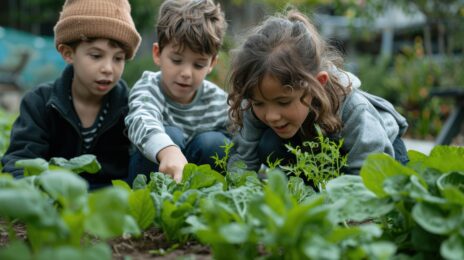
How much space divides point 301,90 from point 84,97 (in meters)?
1.41

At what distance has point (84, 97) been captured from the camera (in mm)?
3451

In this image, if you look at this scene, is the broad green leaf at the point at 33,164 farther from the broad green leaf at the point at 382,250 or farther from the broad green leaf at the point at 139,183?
the broad green leaf at the point at 382,250

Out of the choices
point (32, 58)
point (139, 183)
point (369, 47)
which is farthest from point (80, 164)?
point (369, 47)

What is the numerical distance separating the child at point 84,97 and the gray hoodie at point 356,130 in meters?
0.79

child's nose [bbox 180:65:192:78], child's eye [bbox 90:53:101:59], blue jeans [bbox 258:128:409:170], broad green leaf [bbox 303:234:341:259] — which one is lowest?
blue jeans [bbox 258:128:409:170]

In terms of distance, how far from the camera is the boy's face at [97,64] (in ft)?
10.5

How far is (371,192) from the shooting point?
5.67 ft

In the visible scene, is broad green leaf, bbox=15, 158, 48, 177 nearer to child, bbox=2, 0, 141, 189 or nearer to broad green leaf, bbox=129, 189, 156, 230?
broad green leaf, bbox=129, 189, 156, 230

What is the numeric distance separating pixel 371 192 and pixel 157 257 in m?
0.64

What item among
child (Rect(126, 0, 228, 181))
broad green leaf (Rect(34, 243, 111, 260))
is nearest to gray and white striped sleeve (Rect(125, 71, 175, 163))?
child (Rect(126, 0, 228, 181))

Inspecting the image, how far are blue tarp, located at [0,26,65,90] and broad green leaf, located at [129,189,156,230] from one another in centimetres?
1376

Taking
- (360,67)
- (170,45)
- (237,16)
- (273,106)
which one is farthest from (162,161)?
(237,16)

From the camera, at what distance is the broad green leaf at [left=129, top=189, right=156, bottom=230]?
184 cm

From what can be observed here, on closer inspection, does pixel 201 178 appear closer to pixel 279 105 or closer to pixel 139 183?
pixel 139 183
